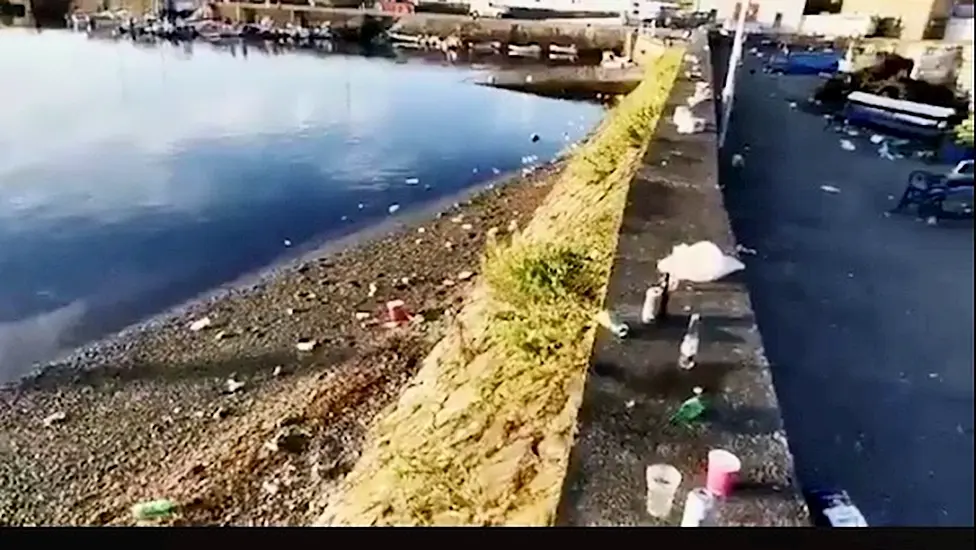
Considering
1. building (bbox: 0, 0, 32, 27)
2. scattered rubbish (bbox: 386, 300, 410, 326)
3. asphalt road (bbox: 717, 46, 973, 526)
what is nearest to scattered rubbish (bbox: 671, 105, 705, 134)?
asphalt road (bbox: 717, 46, 973, 526)

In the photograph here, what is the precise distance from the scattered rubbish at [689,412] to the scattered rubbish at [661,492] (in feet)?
0.29

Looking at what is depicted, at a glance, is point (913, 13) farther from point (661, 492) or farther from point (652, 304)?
point (661, 492)

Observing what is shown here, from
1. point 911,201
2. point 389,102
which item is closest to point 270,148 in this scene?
point 389,102

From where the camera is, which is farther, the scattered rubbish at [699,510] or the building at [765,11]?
the building at [765,11]

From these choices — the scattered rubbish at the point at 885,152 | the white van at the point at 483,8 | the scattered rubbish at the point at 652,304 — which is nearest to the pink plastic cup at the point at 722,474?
the scattered rubbish at the point at 652,304

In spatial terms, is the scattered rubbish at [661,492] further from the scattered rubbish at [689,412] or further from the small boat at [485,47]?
the small boat at [485,47]

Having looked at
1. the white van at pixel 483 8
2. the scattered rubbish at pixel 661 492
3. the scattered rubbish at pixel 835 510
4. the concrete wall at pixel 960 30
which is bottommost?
the scattered rubbish at pixel 835 510

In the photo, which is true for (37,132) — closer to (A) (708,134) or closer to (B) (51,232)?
(B) (51,232)

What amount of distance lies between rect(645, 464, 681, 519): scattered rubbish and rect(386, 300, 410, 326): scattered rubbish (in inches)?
15.3

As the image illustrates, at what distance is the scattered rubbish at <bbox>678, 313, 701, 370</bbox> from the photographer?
3.50ft

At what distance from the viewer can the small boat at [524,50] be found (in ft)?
3.63

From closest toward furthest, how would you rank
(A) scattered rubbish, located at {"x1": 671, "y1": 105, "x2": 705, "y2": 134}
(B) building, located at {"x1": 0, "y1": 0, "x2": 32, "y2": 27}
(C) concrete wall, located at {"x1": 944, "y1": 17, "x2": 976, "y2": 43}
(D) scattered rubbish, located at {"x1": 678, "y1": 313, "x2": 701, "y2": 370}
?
(C) concrete wall, located at {"x1": 944, "y1": 17, "x2": 976, "y2": 43} < (B) building, located at {"x1": 0, "y1": 0, "x2": 32, "y2": 27} < (D) scattered rubbish, located at {"x1": 678, "y1": 313, "x2": 701, "y2": 370} < (A) scattered rubbish, located at {"x1": 671, "y1": 105, "x2": 705, "y2": 134}

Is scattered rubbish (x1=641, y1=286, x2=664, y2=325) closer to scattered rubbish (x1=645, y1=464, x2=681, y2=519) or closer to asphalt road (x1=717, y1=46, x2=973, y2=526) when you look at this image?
asphalt road (x1=717, y1=46, x2=973, y2=526)

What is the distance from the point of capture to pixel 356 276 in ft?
3.68
